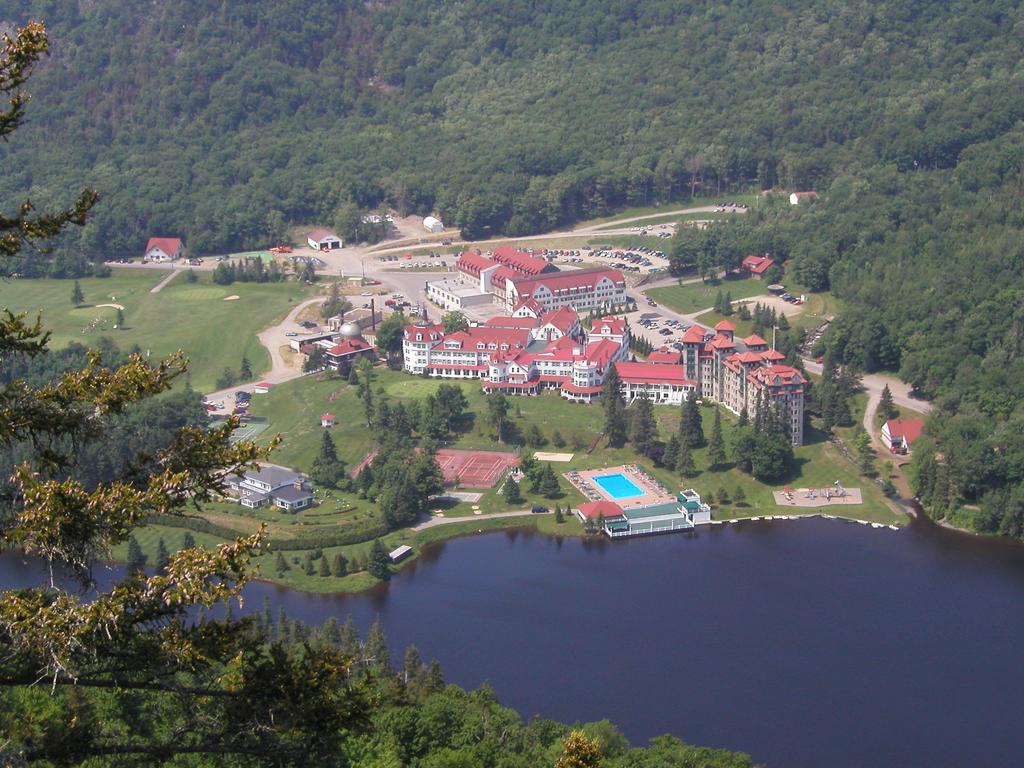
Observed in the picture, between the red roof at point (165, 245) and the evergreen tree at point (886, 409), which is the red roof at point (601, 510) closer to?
the evergreen tree at point (886, 409)

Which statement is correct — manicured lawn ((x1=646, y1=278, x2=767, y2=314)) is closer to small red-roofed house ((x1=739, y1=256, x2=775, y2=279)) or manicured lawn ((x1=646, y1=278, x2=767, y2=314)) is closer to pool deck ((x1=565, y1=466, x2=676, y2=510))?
small red-roofed house ((x1=739, y1=256, x2=775, y2=279))

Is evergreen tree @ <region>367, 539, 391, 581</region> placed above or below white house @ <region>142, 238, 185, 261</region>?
below

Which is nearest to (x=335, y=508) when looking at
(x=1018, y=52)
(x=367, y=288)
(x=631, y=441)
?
(x=631, y=441)

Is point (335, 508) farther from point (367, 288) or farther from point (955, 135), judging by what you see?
point (955, 135)

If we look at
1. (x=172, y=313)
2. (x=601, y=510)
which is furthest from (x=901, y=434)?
(x=172, y=313)

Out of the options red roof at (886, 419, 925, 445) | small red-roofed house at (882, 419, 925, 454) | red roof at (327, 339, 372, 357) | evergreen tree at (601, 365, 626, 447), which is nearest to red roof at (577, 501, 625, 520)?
evergreen tree at (601, 365, 626, 447)

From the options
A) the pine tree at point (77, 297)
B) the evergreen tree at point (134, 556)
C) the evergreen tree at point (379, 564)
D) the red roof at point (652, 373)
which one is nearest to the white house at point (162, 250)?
the pine tree at point (77, 297)
